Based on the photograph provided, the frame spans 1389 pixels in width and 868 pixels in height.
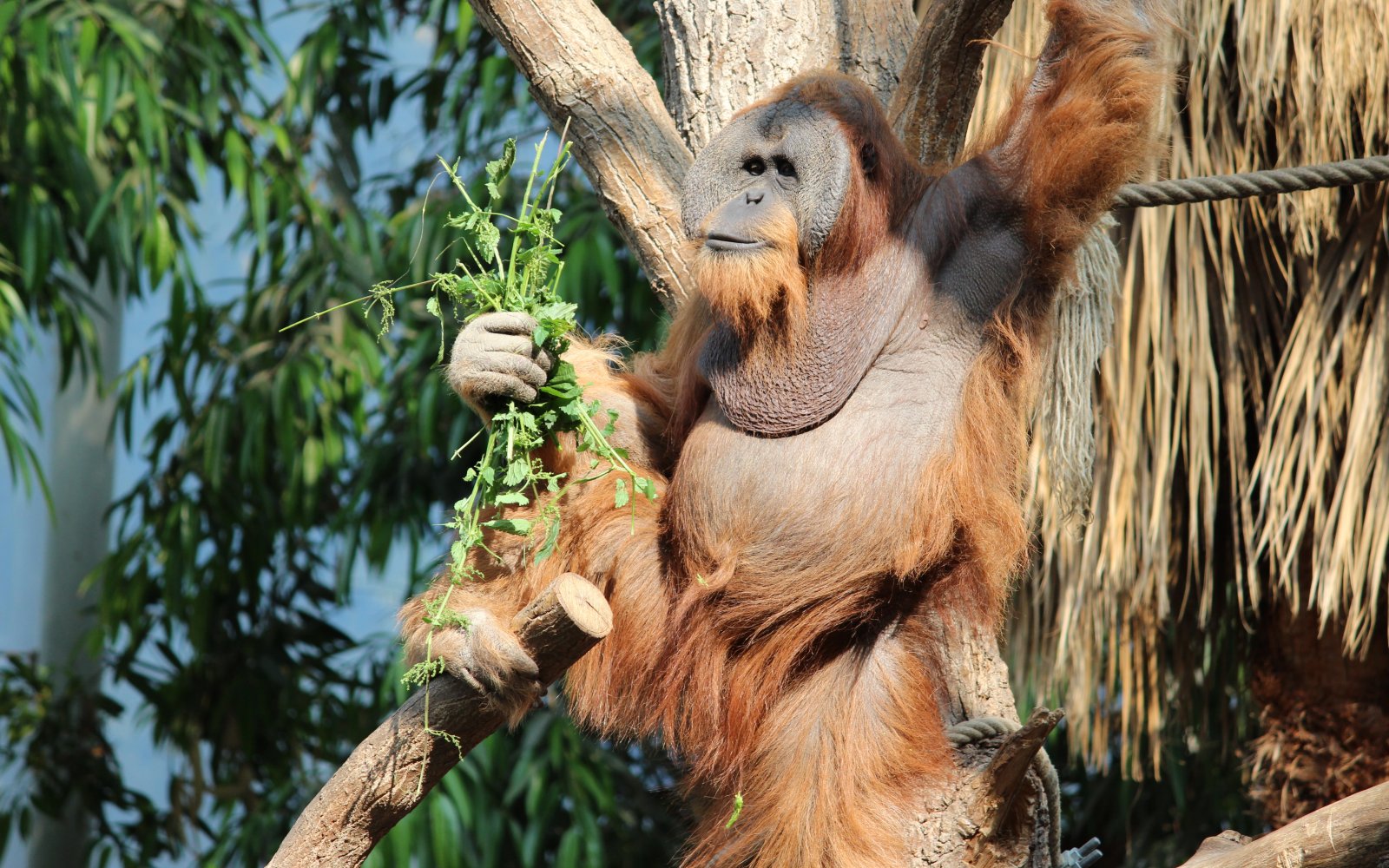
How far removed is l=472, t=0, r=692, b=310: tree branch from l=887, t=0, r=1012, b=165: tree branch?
0.48 m

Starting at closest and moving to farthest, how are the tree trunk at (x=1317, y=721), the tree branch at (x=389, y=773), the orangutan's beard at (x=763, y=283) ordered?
the tree branch at (x=389, y=773)
the orangutan's beard at (x=763, y=283)
the tree trunk at (x=1317, y=721)

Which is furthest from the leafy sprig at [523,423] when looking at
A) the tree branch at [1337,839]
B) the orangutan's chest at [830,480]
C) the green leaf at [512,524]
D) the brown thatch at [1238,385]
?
the brown thatch at [1238,385]

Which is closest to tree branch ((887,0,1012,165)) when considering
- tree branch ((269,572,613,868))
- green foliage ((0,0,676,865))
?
tree branch ((269,572,613,868))

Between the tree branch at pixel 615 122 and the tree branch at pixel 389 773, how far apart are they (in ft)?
3.21

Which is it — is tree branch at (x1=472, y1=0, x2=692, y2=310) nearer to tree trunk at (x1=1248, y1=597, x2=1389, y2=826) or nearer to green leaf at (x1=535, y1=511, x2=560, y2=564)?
green leaf at (x1=535, y1=511, x2=560, y2=564)

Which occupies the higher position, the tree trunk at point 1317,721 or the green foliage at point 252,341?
the green foliage at point 252,341

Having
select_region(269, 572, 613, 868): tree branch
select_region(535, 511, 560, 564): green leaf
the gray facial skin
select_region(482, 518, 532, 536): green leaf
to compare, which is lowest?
select_region(269, 572, 613, 868): tree branch

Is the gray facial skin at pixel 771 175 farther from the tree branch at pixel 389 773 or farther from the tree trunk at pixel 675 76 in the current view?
the tree branch at pixel 389 773

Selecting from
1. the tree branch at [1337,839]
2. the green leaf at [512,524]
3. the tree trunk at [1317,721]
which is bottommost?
the tree trunk at [1317,721]

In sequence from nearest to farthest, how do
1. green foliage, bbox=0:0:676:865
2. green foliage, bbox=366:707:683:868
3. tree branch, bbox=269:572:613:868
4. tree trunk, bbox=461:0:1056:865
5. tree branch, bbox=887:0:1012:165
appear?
tree branch, bbox=269:572:613:868
tree branch, bbox=887:0:1012:165
tree trunk, bbox=461:0:1056:865
green foliage, bbox=366:707:683:868
green foliage, bbox=0:0:676:865

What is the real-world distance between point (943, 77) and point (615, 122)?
686 millimetres

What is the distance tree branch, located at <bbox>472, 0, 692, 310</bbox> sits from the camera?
2.81 m

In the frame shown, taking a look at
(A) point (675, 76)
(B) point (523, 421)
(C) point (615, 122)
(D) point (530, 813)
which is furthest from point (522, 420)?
(D) point (530, 813)

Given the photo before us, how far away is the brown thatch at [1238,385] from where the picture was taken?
358 centimetres
